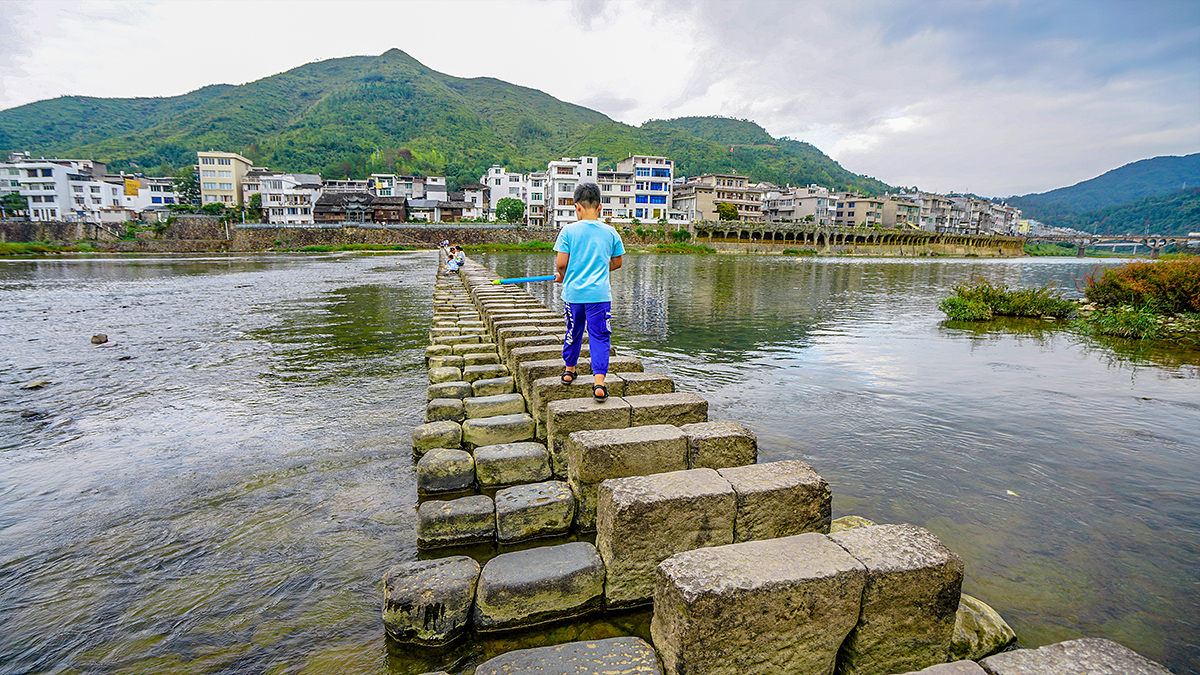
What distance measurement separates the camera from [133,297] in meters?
21.6

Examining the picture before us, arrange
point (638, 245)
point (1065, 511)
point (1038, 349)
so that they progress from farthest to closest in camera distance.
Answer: point (638, 245) → point (1038, 349) → point (1065, 511)

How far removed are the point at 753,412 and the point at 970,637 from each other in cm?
479

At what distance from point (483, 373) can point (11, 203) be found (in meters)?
114

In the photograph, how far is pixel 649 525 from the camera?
3438 millimetres

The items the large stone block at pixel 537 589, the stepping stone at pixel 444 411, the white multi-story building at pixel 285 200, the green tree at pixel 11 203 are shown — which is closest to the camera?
the large stone block at pixel 537 589

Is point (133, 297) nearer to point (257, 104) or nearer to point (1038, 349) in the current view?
point (1038, 349)

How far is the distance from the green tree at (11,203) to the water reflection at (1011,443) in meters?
111

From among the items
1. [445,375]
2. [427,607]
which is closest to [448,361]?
[445,375]

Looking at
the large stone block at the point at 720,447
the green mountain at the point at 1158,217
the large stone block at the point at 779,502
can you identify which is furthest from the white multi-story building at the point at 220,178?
the green mountain at the point at 1158,217

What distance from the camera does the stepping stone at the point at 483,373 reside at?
8125mm

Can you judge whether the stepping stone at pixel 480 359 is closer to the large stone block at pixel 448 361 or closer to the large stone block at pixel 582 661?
the large stone block at pixel 448 361

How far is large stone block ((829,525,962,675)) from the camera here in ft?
9.34

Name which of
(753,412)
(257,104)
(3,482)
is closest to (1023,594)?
(753,412)

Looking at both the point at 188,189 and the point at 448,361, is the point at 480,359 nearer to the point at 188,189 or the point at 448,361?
the point at 448,361
